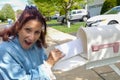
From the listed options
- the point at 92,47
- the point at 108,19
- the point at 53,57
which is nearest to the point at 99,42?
the point at 92,47

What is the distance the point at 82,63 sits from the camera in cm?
270

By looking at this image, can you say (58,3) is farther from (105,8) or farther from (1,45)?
(1,45)

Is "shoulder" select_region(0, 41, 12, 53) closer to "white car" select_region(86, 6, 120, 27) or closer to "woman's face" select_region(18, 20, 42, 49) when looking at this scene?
"woman's face" select_region(18, 20, 42, 49)

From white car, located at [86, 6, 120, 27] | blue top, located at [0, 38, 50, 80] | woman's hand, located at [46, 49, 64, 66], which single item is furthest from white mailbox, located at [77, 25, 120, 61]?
white car, located at [86, 6, 120, 27]

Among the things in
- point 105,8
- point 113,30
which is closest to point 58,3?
point 105,8

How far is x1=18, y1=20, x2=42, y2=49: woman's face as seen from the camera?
2.15 meters

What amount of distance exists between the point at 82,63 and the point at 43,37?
1.60ft

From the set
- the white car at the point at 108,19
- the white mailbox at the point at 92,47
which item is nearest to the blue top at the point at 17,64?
the white mailbox at the point at 92,47

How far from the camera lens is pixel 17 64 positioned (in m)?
2.13

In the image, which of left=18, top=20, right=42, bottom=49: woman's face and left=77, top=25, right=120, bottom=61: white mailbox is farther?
left=77, top=25, right=120, bottom=61: white mailbox

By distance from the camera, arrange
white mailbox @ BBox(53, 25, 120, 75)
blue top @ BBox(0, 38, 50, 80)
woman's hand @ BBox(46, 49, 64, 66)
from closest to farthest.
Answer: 1. blue top @ BBox(0, 38, 50, 80)
2. woman's hand @ BBox(46, 49, 64, 66)
3. white mailbox @ BBox(53, 25, 120, 75)

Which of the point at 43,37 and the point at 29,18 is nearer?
the point at 29,18

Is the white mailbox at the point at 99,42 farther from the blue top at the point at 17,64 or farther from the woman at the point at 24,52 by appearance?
the blue top at the point at 17,64

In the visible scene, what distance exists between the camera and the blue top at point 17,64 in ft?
6.86
